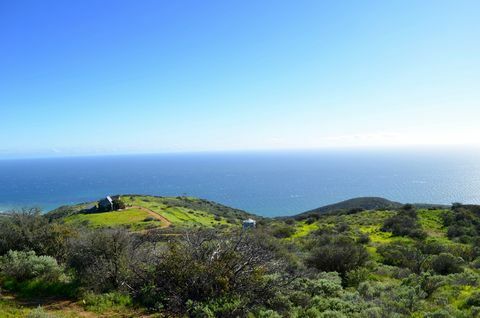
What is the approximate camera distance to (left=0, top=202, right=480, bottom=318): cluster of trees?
7953mm

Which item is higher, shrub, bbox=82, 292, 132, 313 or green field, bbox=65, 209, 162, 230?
shrub, bbox=82, 292, 132, 313

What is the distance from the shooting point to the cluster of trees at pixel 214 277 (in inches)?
313

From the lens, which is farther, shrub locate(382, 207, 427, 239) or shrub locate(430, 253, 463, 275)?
shrub locate(382, 207, 427, 239)

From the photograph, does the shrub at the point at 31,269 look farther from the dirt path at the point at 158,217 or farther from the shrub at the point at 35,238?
the dirt path at the point at 158,217

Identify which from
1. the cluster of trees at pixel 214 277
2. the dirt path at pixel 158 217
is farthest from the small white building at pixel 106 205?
the cluster of trees at pixel 214 277

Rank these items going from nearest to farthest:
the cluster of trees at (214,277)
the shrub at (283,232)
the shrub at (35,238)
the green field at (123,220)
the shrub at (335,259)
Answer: the cluster of trees at (214,277) → the shrub at (35,238) → the shrub at (335,259) → the shrub at (283,232) → the green field at (123,220)

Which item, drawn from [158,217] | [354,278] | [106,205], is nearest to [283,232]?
[354,278]

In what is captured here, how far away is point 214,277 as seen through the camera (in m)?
7.90

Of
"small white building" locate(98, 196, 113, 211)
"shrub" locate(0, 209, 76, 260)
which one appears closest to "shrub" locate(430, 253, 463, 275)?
"shrub" locate(0, 209, 76, 260)

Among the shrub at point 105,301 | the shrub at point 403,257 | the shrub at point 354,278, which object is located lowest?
the shrub at point 403,257

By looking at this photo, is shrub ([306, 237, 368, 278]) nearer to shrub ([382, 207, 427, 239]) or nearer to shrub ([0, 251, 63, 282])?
shrub ([0, 251, 63, 282])

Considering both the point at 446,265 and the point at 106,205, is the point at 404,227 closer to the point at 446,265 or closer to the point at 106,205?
the point at 446,265

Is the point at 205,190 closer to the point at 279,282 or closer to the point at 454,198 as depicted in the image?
the point at 454,198

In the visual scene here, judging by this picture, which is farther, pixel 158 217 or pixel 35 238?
pixel 158 217
